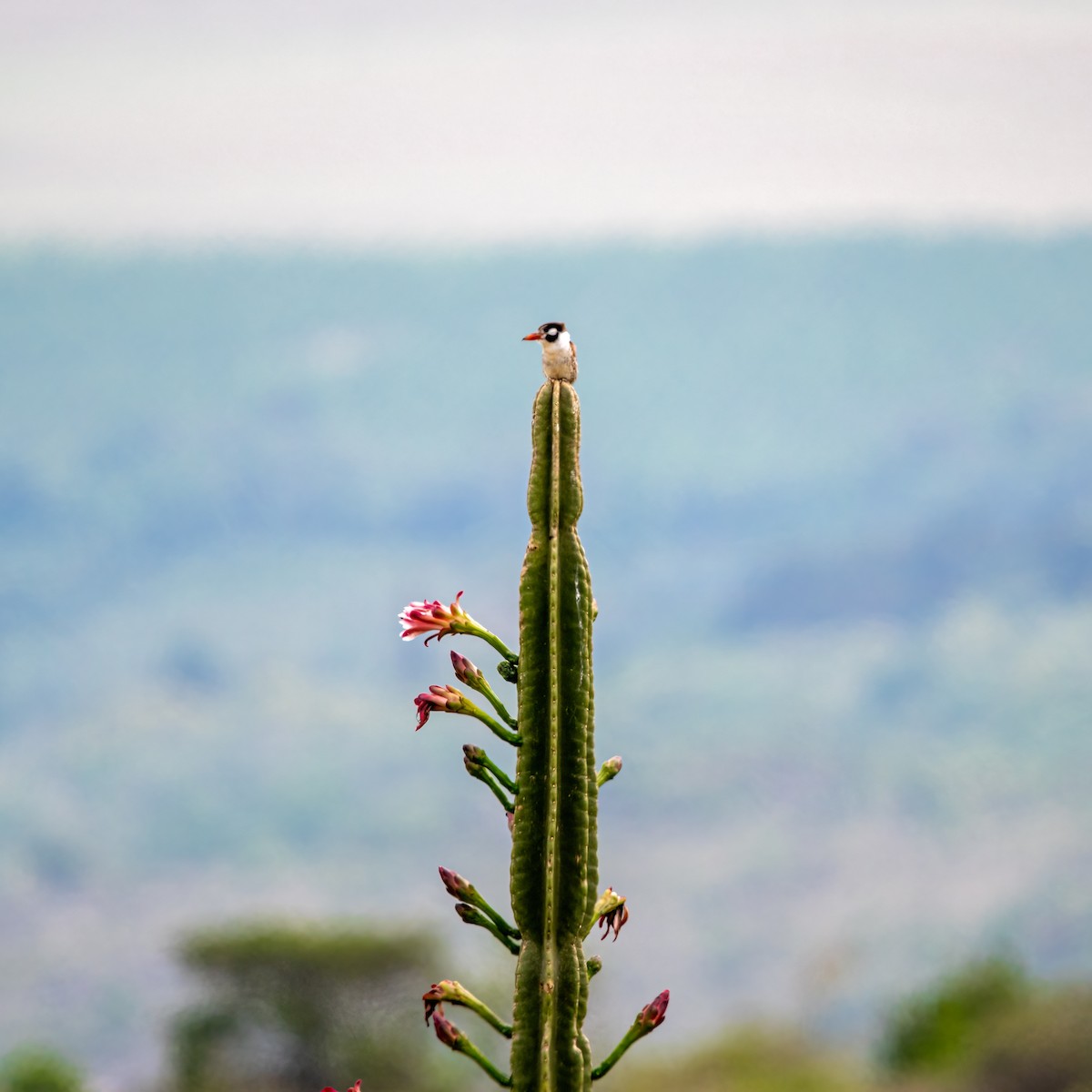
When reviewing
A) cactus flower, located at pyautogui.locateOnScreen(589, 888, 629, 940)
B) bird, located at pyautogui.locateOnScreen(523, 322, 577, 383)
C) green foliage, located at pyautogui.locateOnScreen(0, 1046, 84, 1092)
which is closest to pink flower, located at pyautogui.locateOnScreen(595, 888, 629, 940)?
cactus flower, located at pyautogui.locateOnScreen(589, 888, 629, 940)

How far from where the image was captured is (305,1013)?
39.0ft

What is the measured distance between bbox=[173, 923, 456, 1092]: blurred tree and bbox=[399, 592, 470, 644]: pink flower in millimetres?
9155

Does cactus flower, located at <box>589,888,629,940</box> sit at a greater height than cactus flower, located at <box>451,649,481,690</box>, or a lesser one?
lesser

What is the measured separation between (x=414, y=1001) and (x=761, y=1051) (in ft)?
10.1

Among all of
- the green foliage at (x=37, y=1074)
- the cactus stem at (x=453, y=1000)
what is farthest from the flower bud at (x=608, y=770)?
the green foliage at (x=37, y=1074)

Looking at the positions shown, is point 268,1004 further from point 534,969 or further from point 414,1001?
point 534,969

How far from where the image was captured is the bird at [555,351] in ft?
8.85

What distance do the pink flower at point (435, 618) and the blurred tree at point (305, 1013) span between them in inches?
360

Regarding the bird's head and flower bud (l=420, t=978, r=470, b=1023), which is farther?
the bird's head

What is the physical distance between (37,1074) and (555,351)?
9994 mm

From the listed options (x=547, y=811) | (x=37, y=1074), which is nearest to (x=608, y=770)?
(x=547, y=811)

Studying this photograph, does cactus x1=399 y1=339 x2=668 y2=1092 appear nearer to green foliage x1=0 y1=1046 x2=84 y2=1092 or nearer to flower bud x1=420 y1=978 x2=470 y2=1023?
flower bud x1=420 y1=978 x2=470 y2=1023

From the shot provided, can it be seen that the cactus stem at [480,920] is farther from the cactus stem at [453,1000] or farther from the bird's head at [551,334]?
the bird's head at [551,334]

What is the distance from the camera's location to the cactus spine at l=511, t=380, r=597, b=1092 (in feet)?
8.62
